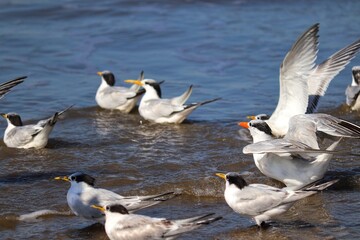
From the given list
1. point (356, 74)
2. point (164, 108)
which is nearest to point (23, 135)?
point (164, 108)

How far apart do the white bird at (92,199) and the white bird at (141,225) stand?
1.02 ft

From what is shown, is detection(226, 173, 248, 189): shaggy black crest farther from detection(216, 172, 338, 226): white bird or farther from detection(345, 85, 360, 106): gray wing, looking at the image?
detection(345, 85, 360, 106): gray wing

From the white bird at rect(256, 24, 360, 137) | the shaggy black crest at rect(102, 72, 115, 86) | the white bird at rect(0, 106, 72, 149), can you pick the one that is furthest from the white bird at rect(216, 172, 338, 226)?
the shaggy black crest at rect(102, 72, 115, 86)

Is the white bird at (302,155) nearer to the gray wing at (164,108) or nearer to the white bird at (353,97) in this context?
the gray wing at (164,108)

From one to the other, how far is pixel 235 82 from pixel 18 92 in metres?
3.46

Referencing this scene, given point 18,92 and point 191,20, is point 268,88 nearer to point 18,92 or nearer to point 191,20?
point 18,92

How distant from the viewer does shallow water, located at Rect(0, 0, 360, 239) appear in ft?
26.5

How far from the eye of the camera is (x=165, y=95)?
1312 centimetres

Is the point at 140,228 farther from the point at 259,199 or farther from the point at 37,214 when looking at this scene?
the point at 37,214

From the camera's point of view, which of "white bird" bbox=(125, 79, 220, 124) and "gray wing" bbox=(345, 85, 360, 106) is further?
"gray wing" bbox=(345, 85, 360, 106)

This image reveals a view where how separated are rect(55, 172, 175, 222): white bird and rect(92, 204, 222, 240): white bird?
31 centimetres

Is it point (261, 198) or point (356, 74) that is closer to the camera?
point (261, 198)

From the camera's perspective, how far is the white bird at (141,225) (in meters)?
6.71

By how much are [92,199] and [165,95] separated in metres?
5.72
